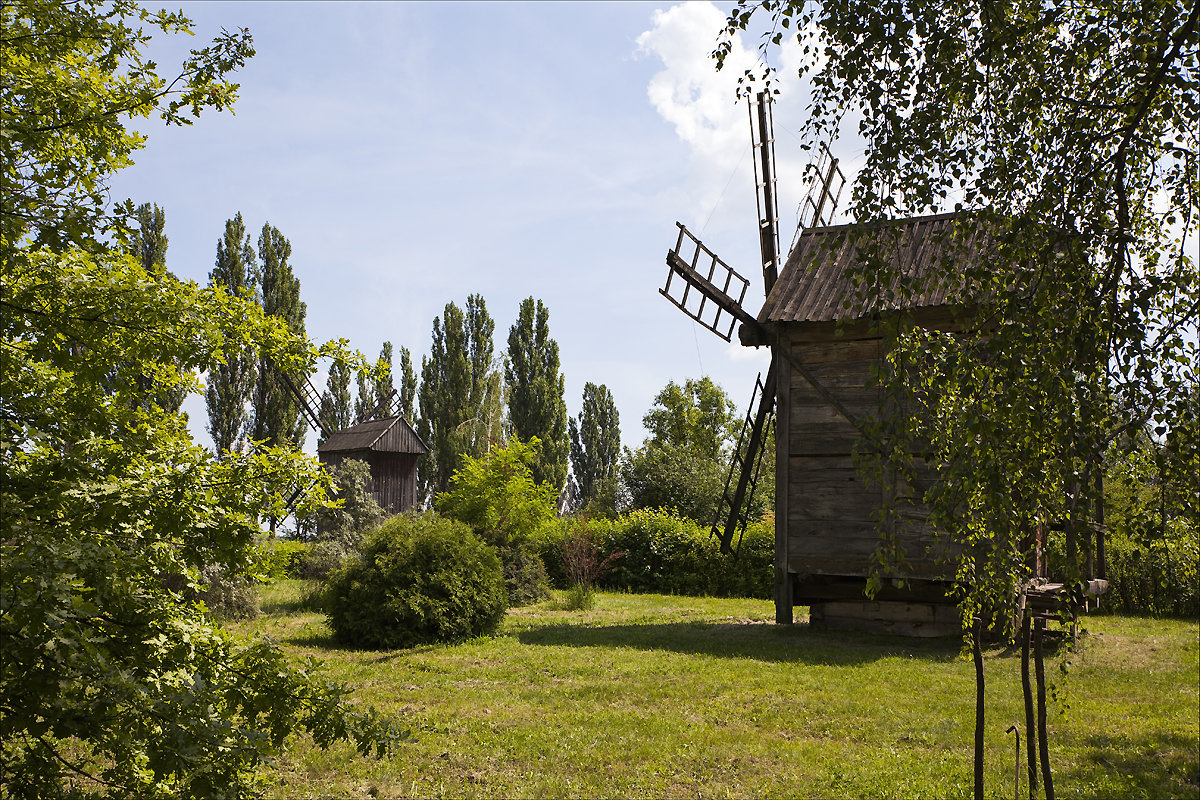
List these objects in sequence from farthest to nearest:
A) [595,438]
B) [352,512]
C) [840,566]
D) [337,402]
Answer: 1. [595,438]
2. [337,402]
3. [352,512]
4. [840,566]

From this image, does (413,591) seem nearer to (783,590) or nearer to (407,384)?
(783,590)

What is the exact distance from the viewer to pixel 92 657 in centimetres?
287

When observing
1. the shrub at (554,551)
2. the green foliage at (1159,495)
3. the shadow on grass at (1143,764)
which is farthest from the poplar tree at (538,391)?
the green foliage at (1159,495)

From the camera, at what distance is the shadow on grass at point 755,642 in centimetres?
1223

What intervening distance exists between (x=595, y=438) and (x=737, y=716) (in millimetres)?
39488

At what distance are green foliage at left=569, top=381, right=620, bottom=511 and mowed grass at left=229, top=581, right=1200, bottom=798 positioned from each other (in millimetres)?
33602

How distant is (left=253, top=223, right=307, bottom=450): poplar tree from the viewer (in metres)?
31.7

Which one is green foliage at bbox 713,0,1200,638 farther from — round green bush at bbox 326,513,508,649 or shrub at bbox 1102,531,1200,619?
shrub at bbox 1102,531,1200,619

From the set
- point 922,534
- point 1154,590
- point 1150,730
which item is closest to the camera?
point 1150,730

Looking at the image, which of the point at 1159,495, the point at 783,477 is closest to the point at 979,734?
the point at 1159,495

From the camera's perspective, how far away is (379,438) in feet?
92.9

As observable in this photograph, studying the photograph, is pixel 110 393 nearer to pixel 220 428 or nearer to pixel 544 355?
pixel 220 428

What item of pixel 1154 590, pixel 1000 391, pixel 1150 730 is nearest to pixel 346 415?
pixel 1154 590

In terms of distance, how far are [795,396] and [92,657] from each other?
12.0 metres
